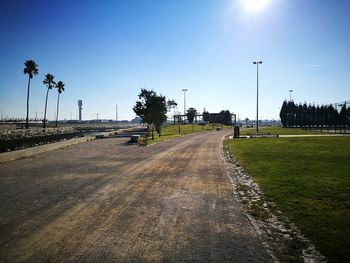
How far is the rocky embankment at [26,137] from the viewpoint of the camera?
96.6 feet

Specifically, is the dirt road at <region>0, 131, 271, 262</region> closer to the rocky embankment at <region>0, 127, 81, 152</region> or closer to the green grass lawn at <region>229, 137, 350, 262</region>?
the green grass lawn at <region>229, 137, 350, 262</region>

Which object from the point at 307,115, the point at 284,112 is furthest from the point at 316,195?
the point at 284,112

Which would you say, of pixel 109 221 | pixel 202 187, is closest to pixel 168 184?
pixel 202 187

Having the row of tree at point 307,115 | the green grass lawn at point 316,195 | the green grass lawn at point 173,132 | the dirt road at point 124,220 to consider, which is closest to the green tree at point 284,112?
the row of tree at point 307,115

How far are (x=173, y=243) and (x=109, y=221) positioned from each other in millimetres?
2400

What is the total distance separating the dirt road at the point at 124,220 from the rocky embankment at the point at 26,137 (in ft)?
50.2

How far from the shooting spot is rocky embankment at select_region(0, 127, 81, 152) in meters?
29.4

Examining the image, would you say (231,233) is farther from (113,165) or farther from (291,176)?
(113,165)

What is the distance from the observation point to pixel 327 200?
400 inches

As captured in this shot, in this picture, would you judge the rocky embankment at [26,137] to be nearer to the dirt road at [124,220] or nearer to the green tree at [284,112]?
the dirt road at [124,220]

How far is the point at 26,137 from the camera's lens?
3416 cm

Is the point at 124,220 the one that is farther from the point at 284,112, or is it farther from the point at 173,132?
the point at 284,112

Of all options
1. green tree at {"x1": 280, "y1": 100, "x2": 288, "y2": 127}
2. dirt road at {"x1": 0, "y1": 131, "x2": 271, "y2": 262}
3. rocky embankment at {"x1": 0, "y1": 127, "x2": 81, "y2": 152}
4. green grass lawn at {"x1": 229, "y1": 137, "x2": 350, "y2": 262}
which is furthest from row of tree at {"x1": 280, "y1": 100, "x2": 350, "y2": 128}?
dirt road at {"x1": 0, "y1": 131, "x2": 271, "y2": 262}

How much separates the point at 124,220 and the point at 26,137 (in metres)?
29.7
